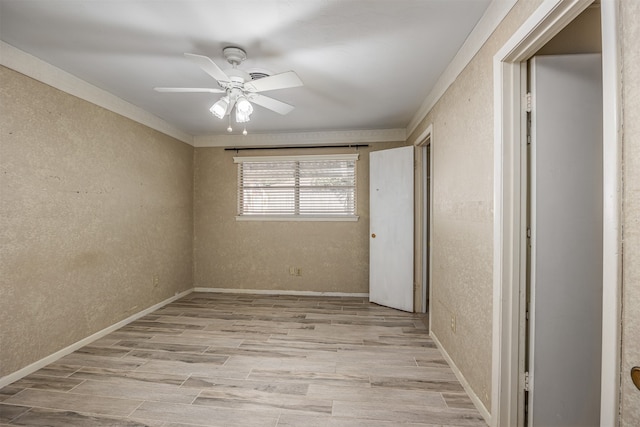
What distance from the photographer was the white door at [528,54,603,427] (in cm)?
146

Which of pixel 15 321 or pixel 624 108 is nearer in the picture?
pixel 624 108

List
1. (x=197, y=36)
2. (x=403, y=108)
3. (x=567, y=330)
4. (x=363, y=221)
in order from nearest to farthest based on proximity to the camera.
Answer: (x=567, y=330), (x=197, y=36), (x=403, y=108), (x=363, y=221)

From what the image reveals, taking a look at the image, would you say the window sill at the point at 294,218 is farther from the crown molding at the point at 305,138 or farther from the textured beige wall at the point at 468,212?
the textured beige wall at the point at 468,212

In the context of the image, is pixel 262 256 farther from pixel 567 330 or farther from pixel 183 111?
pixel 567 330

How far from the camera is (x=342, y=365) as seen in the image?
7.69 feet

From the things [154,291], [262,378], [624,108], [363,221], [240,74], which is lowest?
[262,378]

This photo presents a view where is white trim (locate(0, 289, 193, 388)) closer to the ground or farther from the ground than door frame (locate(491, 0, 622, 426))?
closer to the ground

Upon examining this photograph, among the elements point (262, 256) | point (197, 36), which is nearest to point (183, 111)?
point (197, 36)

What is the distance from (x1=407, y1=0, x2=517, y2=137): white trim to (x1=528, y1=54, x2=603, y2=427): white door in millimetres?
335

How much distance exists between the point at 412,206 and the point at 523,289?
2183 millimetres

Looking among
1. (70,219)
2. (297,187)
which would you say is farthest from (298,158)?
(70,219)

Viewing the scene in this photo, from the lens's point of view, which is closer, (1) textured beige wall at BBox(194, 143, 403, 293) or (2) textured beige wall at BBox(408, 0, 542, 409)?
(2) textured beige wall at BBox(408, 0, 542, 409)

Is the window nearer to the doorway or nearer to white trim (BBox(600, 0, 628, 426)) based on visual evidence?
the doorway

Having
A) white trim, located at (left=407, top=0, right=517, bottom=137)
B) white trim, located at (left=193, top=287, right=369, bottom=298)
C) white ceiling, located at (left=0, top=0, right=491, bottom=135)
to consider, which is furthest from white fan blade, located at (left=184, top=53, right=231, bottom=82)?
white trim, located at (left=193, top=287, right=369, bottom=298)
